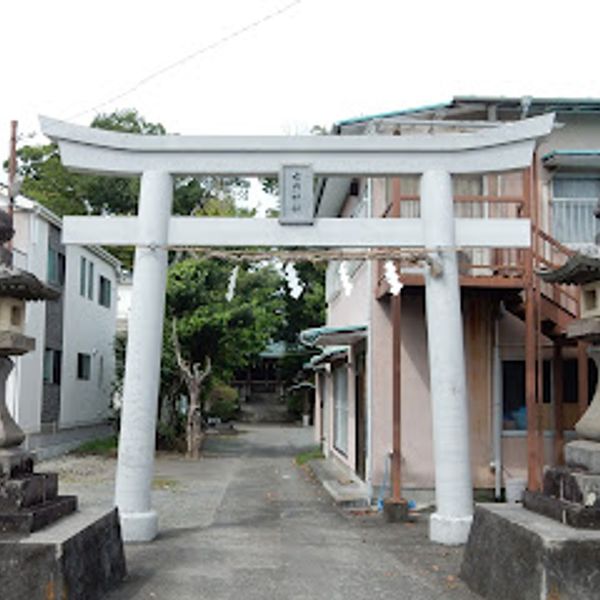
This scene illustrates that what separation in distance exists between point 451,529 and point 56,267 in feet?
54.4

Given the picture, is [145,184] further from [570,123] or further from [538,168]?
[570,123]

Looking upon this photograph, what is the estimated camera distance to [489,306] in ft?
46.2

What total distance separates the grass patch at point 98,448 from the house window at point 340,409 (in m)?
7.20

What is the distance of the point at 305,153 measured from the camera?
10.5 metres

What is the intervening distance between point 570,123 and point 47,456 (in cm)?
1679

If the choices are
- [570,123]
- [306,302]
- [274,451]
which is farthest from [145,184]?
[306,302]

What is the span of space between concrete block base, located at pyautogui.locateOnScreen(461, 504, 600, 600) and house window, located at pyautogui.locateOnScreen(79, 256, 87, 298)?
66.9 feet

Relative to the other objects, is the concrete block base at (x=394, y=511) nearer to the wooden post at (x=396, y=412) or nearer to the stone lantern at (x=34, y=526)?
the wooden post at (x=396, y=412)

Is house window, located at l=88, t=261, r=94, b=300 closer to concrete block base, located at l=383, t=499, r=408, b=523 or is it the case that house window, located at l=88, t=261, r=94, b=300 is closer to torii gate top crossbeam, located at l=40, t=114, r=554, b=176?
torii gate top crossbeam, located at l=40, t=114, r=554, b=176

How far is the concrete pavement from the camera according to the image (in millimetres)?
7645

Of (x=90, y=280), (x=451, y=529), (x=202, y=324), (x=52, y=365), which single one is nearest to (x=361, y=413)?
(x=451, y=529)

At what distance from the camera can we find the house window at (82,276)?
84.1 feet

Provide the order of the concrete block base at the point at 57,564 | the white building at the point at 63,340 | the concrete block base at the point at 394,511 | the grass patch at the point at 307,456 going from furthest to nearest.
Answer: the grass patch at the point at 307,456 < the white building at the point at 63,340 < the concrete block base at the point at 394,511 < the concrete block base at the point at 57,564

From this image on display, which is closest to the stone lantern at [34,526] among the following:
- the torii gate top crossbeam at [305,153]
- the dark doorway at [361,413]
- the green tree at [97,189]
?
the torii gate top crossbeam at [305,153]
